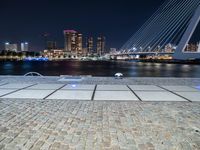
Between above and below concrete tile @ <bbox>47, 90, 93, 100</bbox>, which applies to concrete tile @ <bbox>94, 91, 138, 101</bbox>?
below

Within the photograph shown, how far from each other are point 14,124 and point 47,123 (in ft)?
1.78

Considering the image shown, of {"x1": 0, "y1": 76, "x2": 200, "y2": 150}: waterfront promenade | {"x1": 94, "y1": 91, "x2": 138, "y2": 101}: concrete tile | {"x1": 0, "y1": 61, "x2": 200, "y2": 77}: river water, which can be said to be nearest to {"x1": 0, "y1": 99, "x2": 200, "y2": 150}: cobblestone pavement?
{"x1": 0, "y1": 76, "x2": 200, "y2": 150}: waterfront promenade

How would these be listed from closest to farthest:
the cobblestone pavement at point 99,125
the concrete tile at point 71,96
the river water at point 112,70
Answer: the cobblestone pavement at point 99,125 < the concrete tile at point 71,96 < the river water at point 112,70

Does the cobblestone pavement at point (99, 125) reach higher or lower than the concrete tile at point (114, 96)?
lower

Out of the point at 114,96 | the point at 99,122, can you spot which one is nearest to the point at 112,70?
the point at 114,96

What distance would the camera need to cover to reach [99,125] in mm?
3674

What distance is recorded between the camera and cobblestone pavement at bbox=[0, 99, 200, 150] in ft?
9.65

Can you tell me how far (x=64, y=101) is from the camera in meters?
5.52

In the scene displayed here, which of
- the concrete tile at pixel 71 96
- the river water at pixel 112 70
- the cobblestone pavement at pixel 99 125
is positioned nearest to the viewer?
the cobblestone pavement at pixel 99 125

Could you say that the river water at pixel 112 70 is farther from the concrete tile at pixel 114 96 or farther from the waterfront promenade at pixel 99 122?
the waterfront promenade at pixel 99 122

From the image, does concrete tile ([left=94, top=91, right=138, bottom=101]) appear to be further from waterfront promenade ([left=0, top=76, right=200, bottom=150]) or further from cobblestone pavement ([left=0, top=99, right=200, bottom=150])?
cobblestone pavement ([left=0, top=99, right=200, bottom=150])

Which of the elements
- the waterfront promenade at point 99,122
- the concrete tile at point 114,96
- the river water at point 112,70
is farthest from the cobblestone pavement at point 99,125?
the river water at point 112,70

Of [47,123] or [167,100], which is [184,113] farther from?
[47,123]

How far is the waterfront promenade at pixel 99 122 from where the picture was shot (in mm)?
2971
